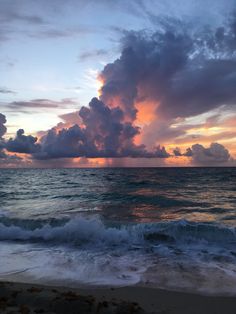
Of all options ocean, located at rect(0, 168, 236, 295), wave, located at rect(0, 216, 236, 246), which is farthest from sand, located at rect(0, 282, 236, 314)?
wave, located at rect(0, 216, 236, 246)

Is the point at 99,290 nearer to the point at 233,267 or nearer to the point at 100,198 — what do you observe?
the point at 233,267

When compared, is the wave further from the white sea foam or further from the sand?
the sand

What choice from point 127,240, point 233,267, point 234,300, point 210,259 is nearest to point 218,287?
point 234,300

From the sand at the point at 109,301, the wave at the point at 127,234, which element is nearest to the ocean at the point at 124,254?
the wave at the point at 127,234

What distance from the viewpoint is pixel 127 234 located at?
13414 mm

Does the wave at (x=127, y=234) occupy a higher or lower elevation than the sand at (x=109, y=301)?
lower

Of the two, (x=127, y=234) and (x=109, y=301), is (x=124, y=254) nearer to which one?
(x=127, y=234)

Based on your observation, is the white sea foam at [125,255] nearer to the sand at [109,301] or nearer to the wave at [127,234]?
the wave at [127,234]

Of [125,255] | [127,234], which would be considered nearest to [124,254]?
[125,255]

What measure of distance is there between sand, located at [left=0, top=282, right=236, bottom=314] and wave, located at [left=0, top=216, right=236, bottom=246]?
17.3 ft

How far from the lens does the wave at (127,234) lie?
12867mm

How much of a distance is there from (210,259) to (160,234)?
3656mm

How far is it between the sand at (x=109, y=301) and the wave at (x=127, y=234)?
529 centimetres

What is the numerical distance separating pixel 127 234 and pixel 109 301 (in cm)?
726
